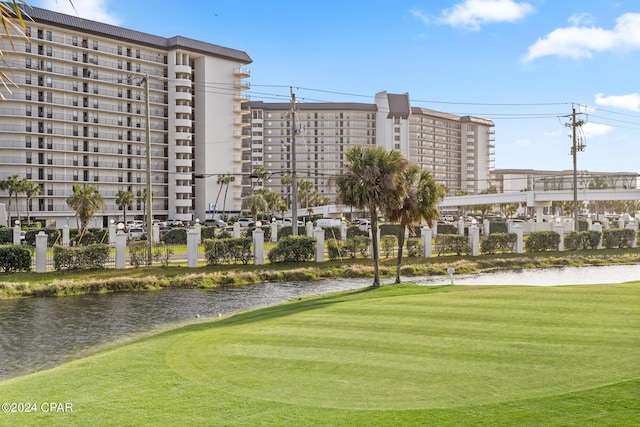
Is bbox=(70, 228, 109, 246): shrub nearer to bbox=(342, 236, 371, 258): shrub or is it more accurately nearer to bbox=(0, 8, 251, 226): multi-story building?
bbox=(342, 236, 371, 258): shrub

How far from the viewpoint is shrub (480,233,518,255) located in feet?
148

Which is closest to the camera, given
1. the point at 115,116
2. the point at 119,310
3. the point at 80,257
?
the point at 119,310

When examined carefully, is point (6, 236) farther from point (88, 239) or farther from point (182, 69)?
point (182, 69)

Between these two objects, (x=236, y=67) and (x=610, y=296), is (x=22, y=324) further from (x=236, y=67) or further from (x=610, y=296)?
(x=236, y=67)

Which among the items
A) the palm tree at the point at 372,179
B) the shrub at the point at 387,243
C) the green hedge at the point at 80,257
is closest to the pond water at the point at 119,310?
the green hedge at the point at 80,257

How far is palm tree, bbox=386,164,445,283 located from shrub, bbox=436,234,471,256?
1400 centimetres

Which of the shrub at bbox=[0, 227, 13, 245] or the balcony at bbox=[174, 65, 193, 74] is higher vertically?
the balcony at bbox=[174, 65, 193, 74]

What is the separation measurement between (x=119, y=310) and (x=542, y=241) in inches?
1376

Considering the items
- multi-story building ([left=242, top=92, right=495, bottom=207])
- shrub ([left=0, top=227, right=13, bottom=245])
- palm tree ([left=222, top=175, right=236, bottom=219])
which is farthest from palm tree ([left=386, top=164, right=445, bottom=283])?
multi-story building ([left=242, top=92, right=495, bottom=207])

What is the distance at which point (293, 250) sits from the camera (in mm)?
38594

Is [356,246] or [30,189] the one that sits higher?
[30,189]

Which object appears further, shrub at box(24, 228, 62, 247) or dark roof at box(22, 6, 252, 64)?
dark roof at box(22, 6, 252, 64)

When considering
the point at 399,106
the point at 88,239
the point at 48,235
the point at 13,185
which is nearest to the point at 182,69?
the point at 13,185

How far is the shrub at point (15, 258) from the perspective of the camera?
31.9 metres
